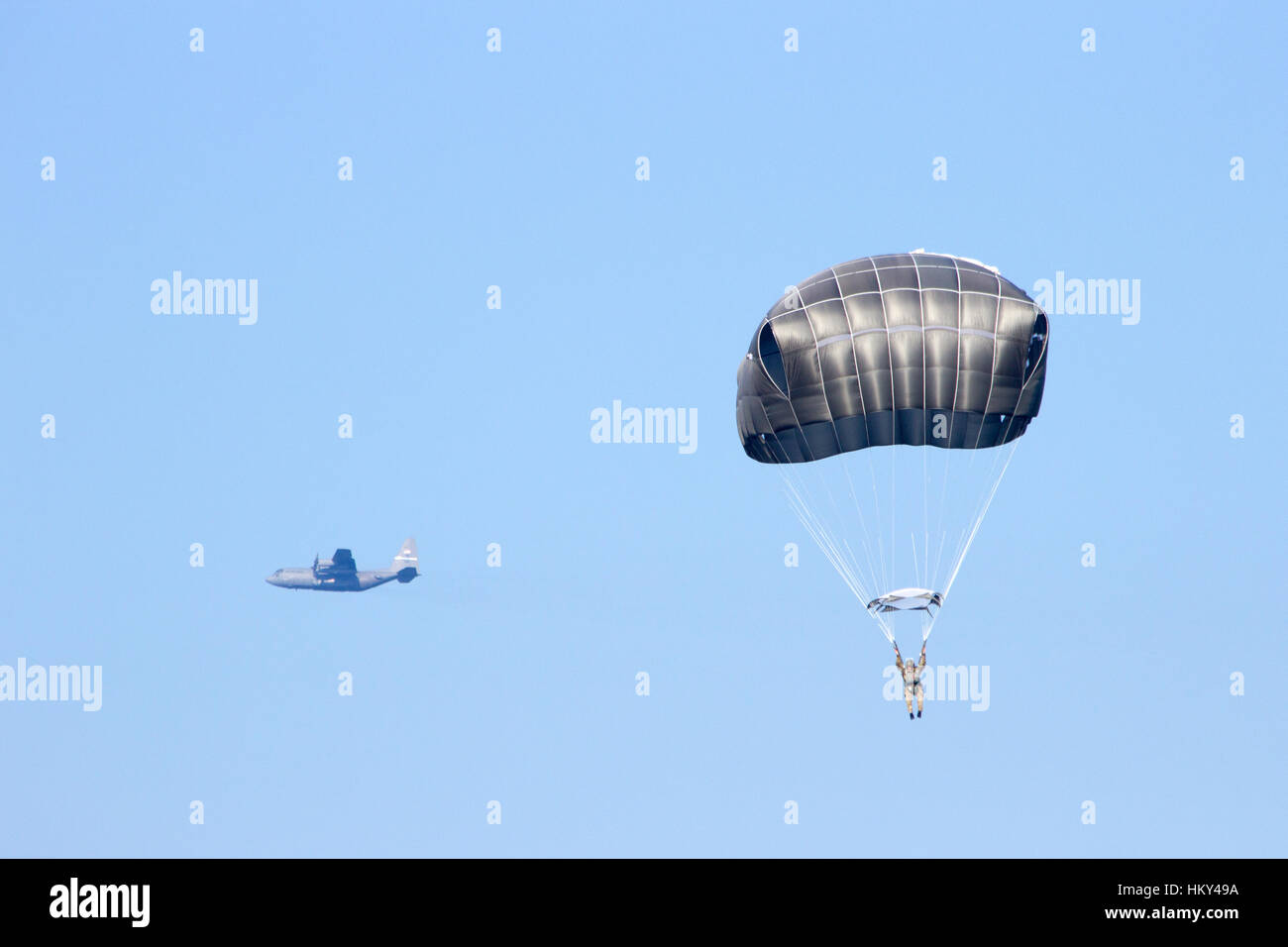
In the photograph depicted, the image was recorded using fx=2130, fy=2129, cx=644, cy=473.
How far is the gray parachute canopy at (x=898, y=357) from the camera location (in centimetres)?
6950

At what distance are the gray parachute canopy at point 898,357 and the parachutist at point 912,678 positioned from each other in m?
7.87

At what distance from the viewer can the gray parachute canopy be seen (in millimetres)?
69500

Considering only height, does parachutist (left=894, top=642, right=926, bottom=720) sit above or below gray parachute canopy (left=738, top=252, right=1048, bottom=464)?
below

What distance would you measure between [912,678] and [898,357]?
10.6 meters

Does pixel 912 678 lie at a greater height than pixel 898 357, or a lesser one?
lesser

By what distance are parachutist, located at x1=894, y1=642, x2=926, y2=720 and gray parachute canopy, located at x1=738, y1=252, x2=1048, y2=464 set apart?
7866 mm

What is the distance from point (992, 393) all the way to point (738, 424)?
929cm

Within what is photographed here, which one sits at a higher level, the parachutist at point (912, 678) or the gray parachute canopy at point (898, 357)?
the gray parachute canopy at point (898, 357)

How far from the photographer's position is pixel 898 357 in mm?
69438

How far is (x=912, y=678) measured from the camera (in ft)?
218

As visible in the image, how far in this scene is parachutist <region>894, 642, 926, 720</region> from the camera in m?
66.4
